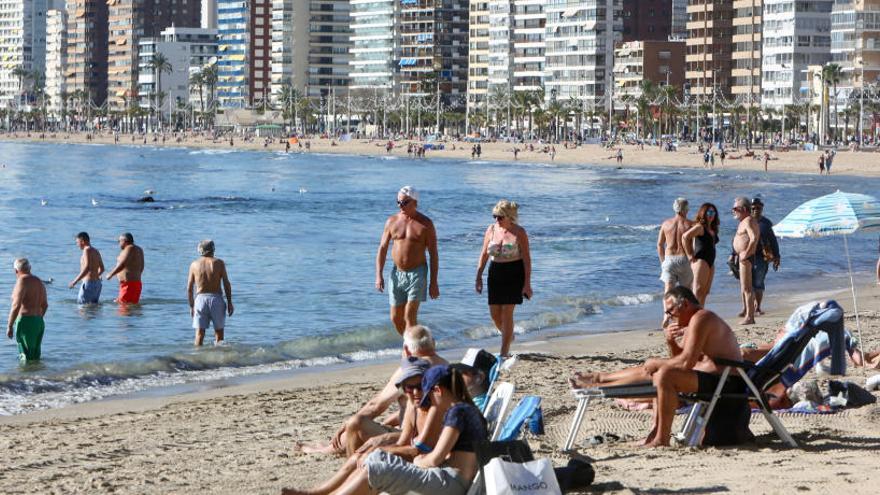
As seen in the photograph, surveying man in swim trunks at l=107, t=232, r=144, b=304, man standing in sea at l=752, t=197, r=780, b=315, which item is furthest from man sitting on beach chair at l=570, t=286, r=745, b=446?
man in swim trunks at l=107, t=232, r=144, b=304

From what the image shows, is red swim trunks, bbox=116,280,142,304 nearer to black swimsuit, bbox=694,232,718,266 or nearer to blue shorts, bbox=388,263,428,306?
blue shorts, bbox=388,263,428,306

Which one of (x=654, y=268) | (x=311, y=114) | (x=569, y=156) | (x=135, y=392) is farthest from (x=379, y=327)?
(x=311, y=114)

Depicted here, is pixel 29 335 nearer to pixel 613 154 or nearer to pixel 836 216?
pixel 836 216

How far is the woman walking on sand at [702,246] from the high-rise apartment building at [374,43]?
6968 inches

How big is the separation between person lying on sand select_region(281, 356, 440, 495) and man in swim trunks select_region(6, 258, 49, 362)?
23.8 feet

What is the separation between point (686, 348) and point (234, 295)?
50.1 ft

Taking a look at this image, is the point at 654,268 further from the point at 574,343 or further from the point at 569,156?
the point at 569,156

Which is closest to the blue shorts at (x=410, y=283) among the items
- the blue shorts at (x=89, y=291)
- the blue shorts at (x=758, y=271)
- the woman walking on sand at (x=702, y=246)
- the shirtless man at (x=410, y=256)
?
the shirtless man at (x=410, y=256)

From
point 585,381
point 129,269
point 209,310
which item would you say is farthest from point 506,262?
point 129,269

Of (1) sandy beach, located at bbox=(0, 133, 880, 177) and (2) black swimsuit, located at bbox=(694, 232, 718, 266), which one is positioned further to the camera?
(1) sandy beach, located at bbox=(0, 133, 880, 177)

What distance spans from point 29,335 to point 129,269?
4.05 m

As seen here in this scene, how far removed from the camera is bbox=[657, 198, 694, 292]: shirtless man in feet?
44.2

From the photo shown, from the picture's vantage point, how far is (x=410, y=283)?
1234 cm

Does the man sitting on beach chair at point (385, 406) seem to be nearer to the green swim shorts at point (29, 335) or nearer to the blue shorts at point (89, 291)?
the green swim shorts at point (29, 335)
